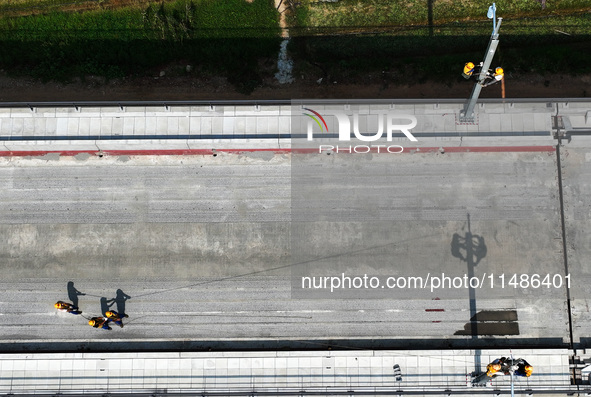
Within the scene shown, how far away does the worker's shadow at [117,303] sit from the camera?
95.8 feet

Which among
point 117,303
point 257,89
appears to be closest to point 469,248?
point 257,89

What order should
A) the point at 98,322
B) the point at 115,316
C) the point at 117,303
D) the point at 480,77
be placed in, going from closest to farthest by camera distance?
the point at 480,77, the point at 98,322, the point at 115,316, the point at 117,303

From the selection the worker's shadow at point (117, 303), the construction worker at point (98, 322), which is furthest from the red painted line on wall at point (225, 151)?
the construction worker at point (98, 322)

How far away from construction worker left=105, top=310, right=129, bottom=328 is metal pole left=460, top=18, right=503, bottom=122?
2578cm

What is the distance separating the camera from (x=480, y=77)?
2316 centimetres

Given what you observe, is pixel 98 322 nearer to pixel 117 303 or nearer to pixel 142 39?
pixel 117 303

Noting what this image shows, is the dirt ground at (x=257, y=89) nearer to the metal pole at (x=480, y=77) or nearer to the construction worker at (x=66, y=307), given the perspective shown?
the metal pole at (x=480, y=77)

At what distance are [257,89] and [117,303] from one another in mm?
18740

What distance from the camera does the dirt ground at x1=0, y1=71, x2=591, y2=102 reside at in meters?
33.6

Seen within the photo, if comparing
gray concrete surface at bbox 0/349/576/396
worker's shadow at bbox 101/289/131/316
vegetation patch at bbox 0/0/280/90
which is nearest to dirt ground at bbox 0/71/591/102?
vegetation patch at bbox 0/0/280/90

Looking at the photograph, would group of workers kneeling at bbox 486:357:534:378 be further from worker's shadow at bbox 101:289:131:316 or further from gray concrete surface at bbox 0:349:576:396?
worker's shadow at bbox 101:289:131:316

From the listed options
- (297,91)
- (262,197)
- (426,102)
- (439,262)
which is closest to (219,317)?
(262,197)

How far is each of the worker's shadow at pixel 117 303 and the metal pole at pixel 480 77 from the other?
996 inches

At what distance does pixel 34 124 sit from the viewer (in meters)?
29.9
